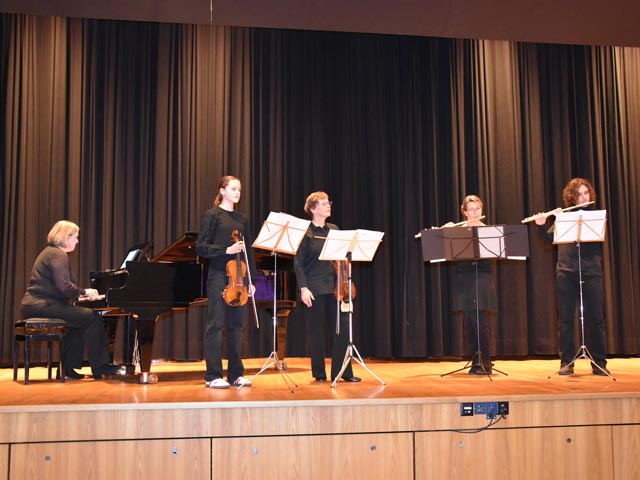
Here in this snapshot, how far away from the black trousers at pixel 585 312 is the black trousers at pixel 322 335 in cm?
195

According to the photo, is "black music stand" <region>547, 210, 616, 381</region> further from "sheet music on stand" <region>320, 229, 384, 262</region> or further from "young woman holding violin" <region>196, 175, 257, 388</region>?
"young woman holding violin" <region>196, 175, 257, 388</region>

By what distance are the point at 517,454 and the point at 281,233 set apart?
7.23ft

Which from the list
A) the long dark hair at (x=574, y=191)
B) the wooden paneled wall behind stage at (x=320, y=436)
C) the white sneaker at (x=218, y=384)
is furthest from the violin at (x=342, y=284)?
the long dark hair at (x=574, y=191)

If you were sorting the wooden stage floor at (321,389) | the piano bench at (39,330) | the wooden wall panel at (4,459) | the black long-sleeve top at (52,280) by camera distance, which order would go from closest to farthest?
the wooden wall panel at (4,459) → the wooden stage floor at (321,389) → the piano bench at (39,330) → the black long-sleeve top at (52,280)

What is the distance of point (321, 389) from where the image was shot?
4973mm

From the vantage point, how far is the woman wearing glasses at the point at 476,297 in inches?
241

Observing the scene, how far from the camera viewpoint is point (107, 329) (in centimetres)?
665

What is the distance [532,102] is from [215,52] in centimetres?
423

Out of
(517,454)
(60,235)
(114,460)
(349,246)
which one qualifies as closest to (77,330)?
(60,235)

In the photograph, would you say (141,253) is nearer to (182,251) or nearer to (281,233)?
(182,251)

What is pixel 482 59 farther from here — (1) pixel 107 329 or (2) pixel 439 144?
(1) pixel 107 329

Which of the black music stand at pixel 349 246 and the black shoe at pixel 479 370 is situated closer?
the black music stand at pixel 349 246

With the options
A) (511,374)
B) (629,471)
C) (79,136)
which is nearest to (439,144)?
(511,374)

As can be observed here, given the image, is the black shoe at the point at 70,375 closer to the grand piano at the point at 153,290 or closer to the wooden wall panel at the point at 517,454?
the grand piano at the point at 153,290
